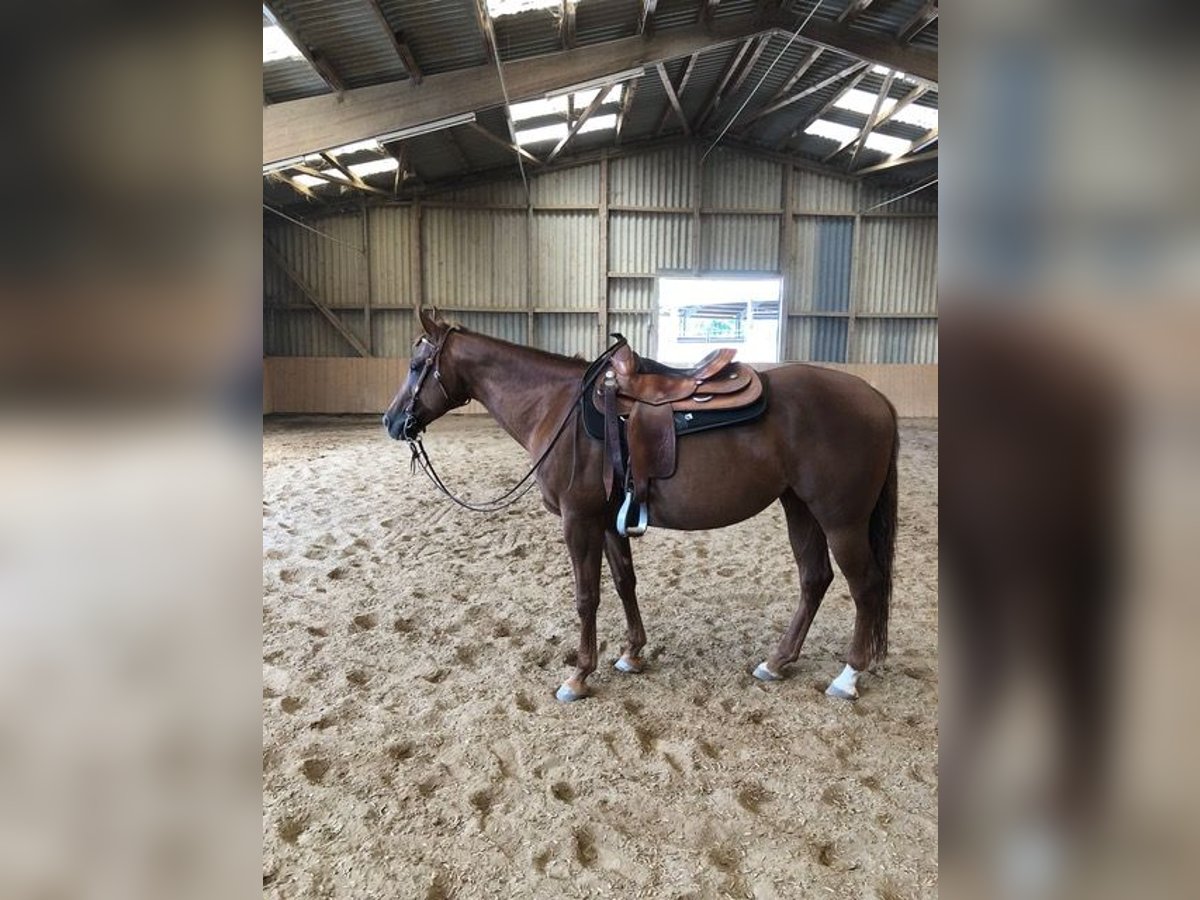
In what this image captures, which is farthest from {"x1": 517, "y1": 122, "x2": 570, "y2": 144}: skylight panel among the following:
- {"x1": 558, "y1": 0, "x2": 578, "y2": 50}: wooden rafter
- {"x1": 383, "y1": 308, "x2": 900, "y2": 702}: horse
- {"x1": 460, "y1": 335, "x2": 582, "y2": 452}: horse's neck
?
{"x1": 383, "y1": 308, "x2": 900, "y2": 702}: horse

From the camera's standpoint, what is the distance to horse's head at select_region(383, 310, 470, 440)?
2713 millimetres

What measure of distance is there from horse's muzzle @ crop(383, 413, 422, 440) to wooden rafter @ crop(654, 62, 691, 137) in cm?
672

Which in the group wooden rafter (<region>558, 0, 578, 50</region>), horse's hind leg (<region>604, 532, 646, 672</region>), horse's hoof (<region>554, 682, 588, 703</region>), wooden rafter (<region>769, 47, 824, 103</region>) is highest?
wooden rafter (<region>769, 47, 824, 103</region>)

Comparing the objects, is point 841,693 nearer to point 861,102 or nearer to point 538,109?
point 538,109

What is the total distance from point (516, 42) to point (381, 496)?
5.01 meters

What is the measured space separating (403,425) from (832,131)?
10588mm

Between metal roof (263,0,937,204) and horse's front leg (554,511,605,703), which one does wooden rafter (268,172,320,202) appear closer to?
metal roof (263,0,937,204)

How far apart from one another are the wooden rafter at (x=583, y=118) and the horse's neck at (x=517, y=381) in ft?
19.5

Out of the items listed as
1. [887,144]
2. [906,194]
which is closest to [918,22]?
[887,144]
